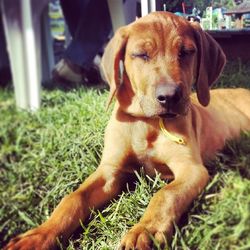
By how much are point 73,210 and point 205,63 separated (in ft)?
3.86

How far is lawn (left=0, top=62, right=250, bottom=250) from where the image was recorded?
2.11 meters

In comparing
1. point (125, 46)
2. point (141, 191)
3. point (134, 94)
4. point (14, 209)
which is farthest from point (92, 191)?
point (125, 46)

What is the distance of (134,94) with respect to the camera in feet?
8.97

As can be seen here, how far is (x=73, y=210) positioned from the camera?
2375 millimetres

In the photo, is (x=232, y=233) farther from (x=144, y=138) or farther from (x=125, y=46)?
(x=125, y=46)

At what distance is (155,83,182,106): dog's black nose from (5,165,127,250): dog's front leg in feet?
1.88

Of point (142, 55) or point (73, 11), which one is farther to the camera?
point (73, 11)

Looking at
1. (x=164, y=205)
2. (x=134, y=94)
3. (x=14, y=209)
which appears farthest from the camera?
(x=134, y=94)

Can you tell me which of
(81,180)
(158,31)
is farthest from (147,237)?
(158,31)

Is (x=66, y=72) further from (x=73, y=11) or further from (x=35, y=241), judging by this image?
(x=35, y=241)

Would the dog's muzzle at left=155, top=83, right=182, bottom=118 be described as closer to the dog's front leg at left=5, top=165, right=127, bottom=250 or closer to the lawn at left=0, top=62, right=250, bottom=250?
the lawn at left=0, top=62, right=250, bottom=250

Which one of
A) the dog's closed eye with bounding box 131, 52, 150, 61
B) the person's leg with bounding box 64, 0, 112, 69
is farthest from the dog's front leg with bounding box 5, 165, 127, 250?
the person's leg with bounding box 64, 0, 112, 69

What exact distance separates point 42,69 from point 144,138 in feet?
4.24

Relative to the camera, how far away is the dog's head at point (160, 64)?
2.41 meters
